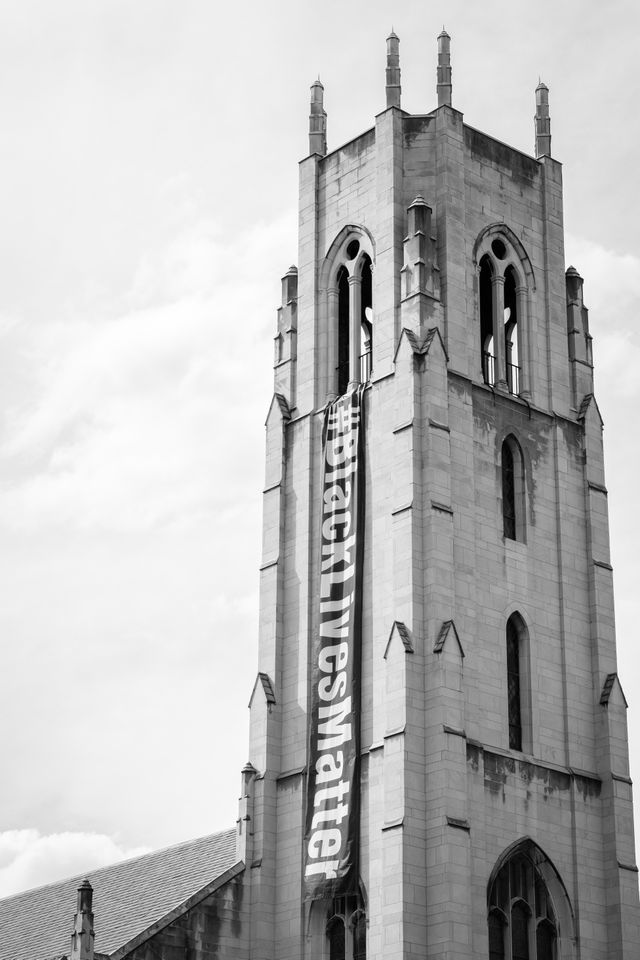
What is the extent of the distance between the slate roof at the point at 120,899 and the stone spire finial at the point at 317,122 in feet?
71.7

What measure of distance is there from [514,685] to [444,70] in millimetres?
19329

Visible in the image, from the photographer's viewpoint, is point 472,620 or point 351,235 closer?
point 472,620

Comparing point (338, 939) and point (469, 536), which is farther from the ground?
point (469, 536)

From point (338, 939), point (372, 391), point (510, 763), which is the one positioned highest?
point (372, 391)

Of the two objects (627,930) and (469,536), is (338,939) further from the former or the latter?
(469,536)

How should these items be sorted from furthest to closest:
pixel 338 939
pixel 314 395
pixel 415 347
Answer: pixel 314 395, pixel 415 347, pixel 338 939

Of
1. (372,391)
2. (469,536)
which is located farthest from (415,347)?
(469,536)

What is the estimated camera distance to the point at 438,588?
4925 cm

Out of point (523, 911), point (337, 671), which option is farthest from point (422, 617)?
point (523, 911)

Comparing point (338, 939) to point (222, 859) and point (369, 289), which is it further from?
point (369, 289)

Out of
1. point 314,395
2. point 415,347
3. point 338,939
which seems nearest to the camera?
point 338,939

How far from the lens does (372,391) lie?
175ft

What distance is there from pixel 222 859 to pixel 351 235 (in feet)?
62.7

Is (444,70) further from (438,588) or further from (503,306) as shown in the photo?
(438,588)
